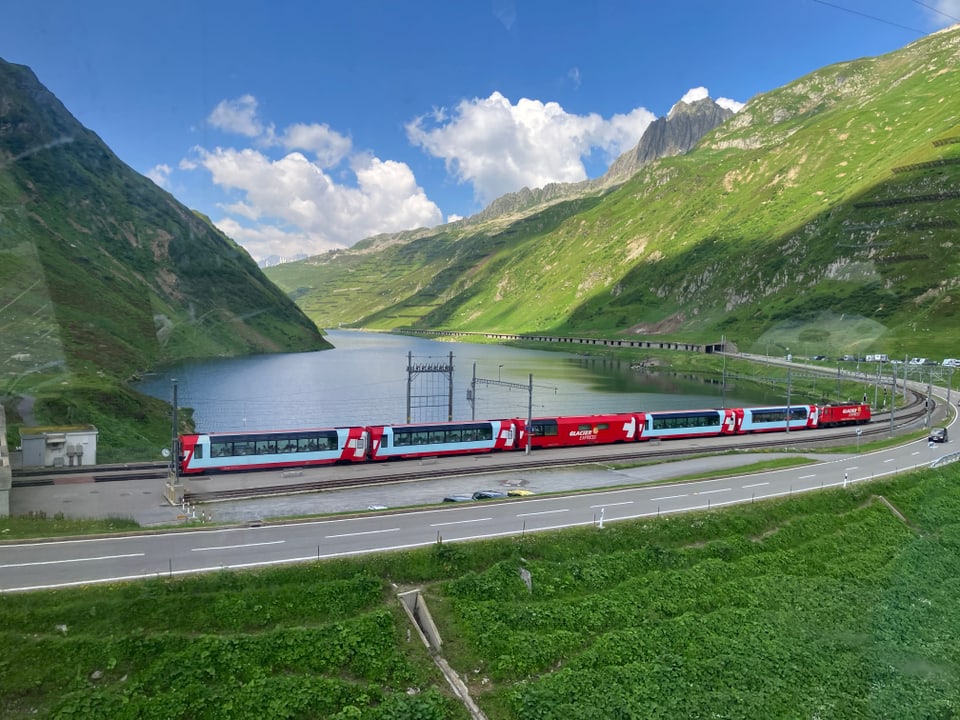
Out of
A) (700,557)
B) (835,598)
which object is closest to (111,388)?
(700,557)

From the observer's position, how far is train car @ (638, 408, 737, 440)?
190 ft

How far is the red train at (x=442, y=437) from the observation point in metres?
40.4

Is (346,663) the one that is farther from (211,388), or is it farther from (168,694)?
(211,388)

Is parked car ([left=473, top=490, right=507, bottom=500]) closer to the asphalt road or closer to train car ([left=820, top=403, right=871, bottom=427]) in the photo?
the asphalt road

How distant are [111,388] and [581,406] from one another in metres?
64.6

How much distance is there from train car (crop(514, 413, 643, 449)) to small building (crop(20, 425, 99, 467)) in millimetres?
32127

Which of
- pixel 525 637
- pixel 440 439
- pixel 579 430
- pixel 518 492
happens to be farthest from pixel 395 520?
pixel 579 430

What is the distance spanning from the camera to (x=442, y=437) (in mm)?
47438

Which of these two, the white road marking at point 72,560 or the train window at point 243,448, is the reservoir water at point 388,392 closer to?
the train window at point 243,448

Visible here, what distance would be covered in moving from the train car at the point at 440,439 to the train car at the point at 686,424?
1512 centimetres

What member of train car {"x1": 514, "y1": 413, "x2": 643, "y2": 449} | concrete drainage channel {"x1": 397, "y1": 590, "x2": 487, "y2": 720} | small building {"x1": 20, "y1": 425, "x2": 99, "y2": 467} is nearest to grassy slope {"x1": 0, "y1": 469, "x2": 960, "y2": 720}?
concrete drainage channel {"x1": 397, "y1": 590, "x2": 487, "y2": 720}

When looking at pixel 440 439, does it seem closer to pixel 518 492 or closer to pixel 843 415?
pixel 518 492

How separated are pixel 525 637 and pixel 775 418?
57.0m

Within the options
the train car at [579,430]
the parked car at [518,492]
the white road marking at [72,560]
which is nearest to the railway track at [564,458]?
the train car at [579,430]
